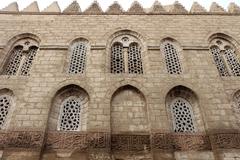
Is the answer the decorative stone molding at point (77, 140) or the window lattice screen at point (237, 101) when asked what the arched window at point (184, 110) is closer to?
the window lattice screen at point (237, 101)

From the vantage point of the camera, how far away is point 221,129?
7.78 m

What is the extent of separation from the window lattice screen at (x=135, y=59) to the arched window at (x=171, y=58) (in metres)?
0.92

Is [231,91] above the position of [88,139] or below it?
above

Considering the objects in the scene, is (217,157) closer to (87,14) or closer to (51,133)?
(51,133)

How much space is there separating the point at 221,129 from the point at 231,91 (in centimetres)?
165

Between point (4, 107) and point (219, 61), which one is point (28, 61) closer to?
point (4, 107)

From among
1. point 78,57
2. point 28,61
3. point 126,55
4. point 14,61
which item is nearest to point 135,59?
point 126,55

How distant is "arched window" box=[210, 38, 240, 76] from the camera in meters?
9.67

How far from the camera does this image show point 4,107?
8.50m

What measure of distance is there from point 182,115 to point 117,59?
116 inches

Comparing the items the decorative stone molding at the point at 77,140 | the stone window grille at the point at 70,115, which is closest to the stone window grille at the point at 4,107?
the decorative stone molding at the point at 77,140

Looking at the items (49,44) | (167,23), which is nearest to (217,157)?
(167,23)

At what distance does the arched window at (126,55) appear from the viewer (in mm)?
9453

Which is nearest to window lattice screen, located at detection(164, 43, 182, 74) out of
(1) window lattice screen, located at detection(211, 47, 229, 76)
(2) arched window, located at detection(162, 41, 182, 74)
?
(2) arched window, located at detection(162, 41, 182, 74)
